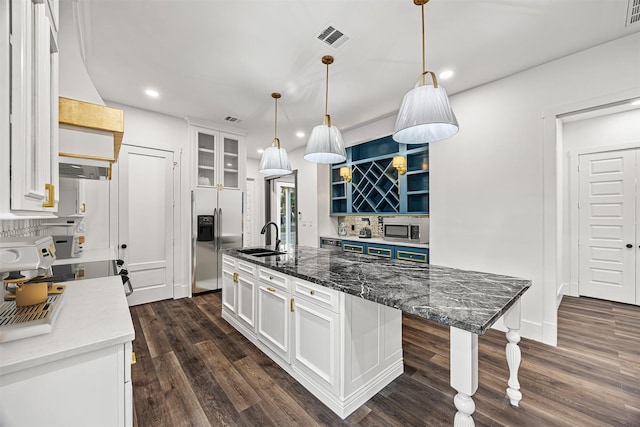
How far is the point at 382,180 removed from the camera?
4.51m

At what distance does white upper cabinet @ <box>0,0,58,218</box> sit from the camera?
2.35ft

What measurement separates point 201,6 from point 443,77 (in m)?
2.46

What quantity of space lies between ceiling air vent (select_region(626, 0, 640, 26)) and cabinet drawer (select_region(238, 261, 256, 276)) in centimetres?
361

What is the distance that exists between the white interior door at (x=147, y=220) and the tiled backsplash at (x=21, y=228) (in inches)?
46.5

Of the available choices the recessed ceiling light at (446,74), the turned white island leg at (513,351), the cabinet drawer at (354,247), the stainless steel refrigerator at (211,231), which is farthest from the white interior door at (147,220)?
the turned white island leg at (513,351)

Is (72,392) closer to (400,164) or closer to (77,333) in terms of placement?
(77,333)

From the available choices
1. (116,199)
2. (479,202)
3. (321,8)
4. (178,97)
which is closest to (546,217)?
(479,202)

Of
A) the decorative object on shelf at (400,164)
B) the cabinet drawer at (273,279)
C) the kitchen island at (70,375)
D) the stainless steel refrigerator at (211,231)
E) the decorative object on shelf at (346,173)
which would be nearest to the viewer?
the kitchen island at (70,375)

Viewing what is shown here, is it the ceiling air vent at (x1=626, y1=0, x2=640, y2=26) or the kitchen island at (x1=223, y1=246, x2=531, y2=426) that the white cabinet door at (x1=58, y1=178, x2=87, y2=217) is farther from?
the ceiling air vent at (x1=626, y1=0, x2=640, y2=26)

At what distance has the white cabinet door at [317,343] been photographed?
1.76 m

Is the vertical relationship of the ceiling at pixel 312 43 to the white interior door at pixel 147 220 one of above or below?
above

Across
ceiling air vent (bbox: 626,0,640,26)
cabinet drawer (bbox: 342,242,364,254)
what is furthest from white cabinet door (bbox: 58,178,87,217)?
ceiling air vent (bbox: 626,0,640,26)

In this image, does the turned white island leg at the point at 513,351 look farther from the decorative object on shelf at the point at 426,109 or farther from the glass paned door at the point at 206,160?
the glass paned door at the point at 206,160

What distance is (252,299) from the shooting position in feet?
8.68
